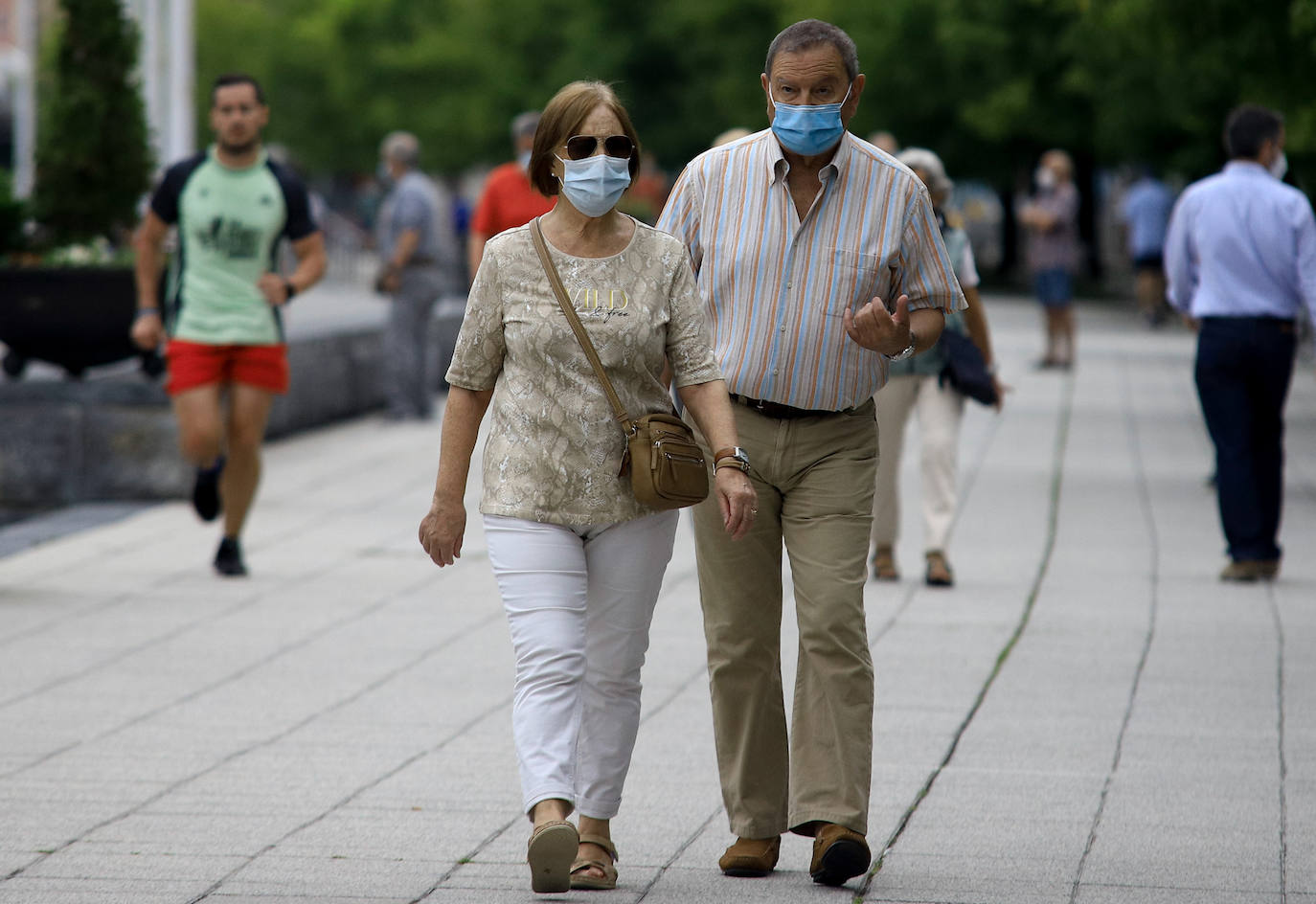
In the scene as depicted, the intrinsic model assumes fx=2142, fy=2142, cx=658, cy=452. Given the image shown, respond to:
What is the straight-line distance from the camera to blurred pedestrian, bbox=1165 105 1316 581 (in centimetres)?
924

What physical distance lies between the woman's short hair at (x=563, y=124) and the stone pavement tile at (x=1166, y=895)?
1.82 meters

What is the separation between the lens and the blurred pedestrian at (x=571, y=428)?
14.5ft

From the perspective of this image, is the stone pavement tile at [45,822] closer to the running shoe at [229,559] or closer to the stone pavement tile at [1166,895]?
the stone pavement tile at [1166,895]

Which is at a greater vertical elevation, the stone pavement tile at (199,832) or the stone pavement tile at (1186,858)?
the stone pavement tile at (1186,858)

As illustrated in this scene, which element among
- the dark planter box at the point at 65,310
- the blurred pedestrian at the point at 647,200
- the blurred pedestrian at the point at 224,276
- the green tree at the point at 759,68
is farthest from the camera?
the blurred pedestrian at the point at 647,200

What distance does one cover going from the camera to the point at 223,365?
8805mm

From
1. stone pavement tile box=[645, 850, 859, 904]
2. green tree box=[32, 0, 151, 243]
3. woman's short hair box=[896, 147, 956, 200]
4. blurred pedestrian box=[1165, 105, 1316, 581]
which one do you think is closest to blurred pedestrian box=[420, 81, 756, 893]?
stone pavement tile box=[645, 850, 859, 904]

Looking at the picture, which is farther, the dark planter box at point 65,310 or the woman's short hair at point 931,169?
the dark planter box at point 65,310

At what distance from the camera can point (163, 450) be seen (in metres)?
11.5

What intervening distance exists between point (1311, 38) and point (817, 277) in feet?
36.3

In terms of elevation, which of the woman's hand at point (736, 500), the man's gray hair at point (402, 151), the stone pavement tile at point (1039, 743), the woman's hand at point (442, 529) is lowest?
the stone pavement tile at point (1039, 743)

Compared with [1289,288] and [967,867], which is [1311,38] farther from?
[967,867]

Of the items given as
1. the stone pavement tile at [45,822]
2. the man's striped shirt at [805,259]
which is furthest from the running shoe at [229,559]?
the man's striped shirt at [805,259]

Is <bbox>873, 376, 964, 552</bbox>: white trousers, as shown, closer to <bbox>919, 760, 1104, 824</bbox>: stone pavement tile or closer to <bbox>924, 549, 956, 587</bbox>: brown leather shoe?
<bbox>924, 549, 956, 587</bbox>: brown leather shoe
